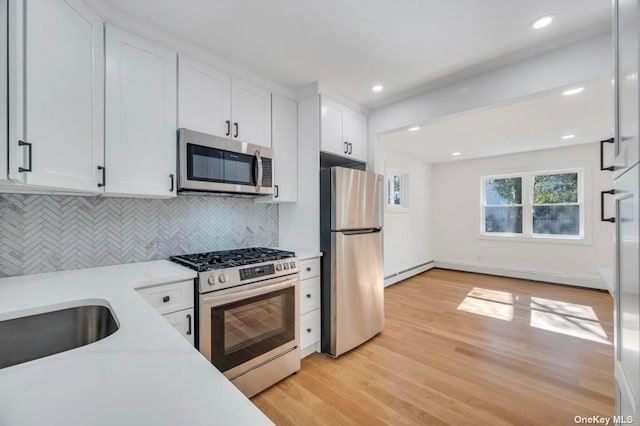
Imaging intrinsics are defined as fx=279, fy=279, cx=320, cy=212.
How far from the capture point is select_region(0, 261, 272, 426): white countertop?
0.49m

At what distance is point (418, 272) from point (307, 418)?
4.63m

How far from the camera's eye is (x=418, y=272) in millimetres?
5875

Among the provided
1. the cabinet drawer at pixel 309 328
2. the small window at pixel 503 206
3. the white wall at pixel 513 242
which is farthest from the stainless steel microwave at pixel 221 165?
the small window at pixel 503 206

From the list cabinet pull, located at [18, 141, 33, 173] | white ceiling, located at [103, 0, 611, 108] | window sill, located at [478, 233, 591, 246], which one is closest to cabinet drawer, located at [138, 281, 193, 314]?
cabinet pull, located at [18, 141, 33, 173]

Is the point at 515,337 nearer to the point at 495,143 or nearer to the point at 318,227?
the point at 318,227

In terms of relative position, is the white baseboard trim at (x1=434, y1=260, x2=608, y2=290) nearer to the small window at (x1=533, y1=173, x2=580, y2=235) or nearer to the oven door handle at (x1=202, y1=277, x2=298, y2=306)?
the small window at (x1=533, y1=173, x2=580, y2=235)

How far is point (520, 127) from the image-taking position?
151 inches

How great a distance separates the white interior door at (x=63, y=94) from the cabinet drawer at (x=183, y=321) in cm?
87

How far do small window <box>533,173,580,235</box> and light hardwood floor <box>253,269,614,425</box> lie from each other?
1771 mm

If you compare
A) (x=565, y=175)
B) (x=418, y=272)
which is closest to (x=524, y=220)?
(x=565, y=175)

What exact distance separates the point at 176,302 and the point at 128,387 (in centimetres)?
119

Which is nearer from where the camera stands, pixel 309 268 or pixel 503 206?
pixel 309 268

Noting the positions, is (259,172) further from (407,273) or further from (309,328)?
(407,273)

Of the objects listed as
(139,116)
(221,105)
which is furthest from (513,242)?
(139,116)
